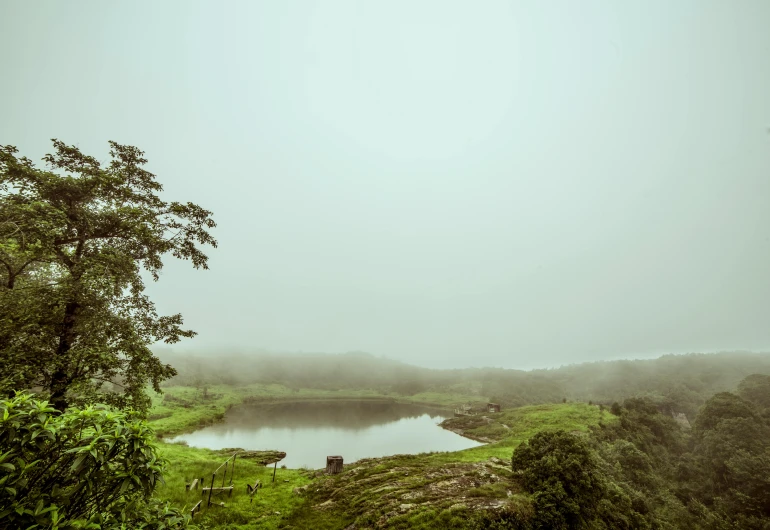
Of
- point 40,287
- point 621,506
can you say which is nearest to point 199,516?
point 40,287

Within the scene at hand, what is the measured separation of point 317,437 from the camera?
39.9 m

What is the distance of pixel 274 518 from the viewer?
15086 mm

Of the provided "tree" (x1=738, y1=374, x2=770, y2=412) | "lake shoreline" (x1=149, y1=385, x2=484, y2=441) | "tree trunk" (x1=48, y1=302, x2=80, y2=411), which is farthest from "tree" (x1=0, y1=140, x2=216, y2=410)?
"tree" (x1=738, y1=374, x2=770, y2=412)

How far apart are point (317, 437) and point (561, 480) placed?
34.0 meters

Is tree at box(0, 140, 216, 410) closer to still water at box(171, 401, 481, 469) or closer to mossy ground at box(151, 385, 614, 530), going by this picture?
mossy ground at box(151, 385, 614, 530)

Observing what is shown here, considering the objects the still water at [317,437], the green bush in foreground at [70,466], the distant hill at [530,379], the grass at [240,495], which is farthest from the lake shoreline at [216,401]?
the distant hill at [530,379]

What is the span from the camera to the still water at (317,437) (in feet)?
105

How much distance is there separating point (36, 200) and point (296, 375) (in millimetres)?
132987

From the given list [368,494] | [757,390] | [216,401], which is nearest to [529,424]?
[757,390]

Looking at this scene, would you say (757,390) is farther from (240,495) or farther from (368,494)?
(240,495)

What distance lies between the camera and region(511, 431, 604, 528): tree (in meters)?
13.7

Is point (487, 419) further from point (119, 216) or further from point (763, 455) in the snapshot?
point (119, 216)

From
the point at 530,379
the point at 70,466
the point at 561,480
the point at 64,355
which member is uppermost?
the point at 64,355

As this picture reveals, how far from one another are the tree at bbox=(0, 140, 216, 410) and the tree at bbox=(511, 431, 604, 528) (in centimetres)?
1942
